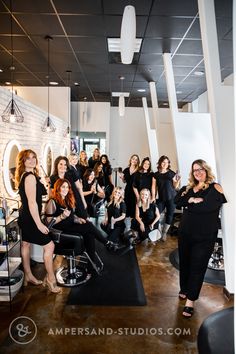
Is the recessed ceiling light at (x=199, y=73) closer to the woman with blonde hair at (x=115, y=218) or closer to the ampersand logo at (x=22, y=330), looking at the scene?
the woman with blonde hair at (x=115, y=218)

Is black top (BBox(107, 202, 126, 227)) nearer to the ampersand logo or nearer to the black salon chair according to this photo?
the ampersand logo

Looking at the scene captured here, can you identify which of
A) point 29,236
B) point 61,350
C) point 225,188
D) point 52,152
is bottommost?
point 61,350

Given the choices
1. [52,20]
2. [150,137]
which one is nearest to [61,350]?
[52,20]

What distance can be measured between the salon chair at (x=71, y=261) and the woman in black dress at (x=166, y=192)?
1504 mm

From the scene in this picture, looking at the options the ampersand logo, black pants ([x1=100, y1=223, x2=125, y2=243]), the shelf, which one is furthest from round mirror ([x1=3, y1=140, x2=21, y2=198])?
the ampersand logo

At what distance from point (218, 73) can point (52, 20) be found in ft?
6.72

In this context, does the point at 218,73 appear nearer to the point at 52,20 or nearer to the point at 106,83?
the point at 52,20

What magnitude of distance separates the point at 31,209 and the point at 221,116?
2.08 meters

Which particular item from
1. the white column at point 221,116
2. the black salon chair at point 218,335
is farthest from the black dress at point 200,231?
the black salon chair at point 218,335

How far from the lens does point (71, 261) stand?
3072 millimetres

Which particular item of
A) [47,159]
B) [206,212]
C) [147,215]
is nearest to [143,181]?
[147,215]

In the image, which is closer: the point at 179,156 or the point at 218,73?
the point at 218,73

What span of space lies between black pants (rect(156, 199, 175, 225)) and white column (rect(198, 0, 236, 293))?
1.73 m

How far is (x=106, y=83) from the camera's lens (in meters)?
6.24
